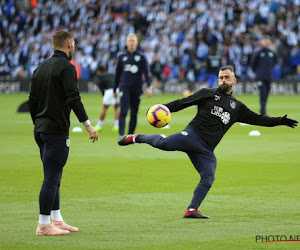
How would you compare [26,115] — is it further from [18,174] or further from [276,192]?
[276,192]

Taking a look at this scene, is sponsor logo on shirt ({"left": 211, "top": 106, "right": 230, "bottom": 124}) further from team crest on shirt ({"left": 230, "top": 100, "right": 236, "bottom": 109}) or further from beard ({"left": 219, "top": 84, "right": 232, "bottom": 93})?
beard ({"left": 219, "top": 84, "right": 232, "bottom": 93})

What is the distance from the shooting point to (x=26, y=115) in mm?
29734

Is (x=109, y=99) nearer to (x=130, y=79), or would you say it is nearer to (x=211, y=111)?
(x=130, y=79)

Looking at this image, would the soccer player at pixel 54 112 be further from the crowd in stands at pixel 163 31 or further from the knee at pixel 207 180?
the crowd in stands at pixel 163 31

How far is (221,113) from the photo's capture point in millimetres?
9734

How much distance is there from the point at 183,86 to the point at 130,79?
2648cm

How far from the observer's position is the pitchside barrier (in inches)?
1697

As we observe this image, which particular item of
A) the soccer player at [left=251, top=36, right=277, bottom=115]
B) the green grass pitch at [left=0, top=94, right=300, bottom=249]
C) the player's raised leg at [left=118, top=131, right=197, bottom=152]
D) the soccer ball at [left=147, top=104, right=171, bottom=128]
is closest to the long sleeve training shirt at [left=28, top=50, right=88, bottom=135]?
the green grass pitch at [left=0, top=94, right=300, bottom=249]

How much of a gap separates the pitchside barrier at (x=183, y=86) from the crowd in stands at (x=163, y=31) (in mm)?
653

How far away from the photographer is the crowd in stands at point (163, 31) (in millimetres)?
44688

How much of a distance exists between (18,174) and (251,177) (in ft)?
13.4

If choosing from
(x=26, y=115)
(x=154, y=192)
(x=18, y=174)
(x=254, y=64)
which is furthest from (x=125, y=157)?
(x=26, y=115)

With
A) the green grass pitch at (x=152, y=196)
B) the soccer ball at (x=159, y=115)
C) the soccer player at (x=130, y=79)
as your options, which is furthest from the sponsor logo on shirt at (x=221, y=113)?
the soccer player at (x=130, y=79)

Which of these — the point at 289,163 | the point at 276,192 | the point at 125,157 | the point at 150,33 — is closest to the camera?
the point at 276,192
